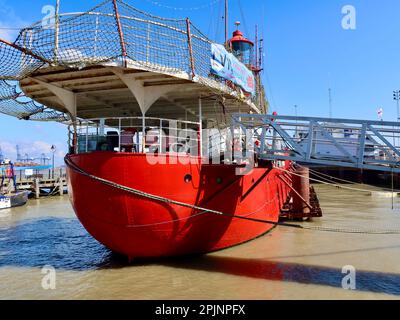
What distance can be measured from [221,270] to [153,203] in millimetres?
2797

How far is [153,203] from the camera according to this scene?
396 inches

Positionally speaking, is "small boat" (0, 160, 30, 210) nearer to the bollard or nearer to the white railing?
the white railing

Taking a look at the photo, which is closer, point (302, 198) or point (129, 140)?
point (129, 140)

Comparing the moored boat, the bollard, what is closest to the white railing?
the moored boat

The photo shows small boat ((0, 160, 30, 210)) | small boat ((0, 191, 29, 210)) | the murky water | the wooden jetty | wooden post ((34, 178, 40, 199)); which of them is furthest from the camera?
the wooden jetty

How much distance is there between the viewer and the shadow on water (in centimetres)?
989

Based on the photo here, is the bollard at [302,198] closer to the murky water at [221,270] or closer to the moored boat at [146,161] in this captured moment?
the murky water at [221,270]

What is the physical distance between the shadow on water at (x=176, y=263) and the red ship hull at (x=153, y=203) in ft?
2.18

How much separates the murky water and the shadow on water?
0.03m

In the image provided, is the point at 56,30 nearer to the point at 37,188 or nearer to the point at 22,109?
the point at 22,109

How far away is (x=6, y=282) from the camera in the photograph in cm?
1005

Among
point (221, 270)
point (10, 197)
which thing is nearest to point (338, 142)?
point (221, 270)

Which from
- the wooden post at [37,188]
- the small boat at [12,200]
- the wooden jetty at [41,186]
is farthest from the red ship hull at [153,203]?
the wooden jetty at [41,186]

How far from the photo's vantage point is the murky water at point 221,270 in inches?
357
